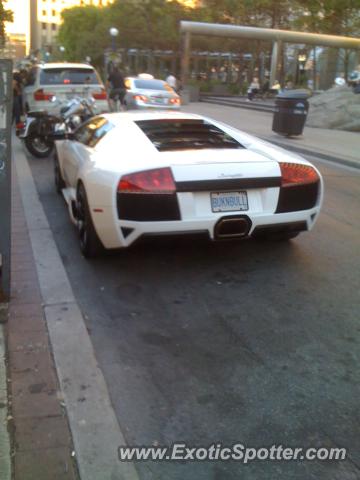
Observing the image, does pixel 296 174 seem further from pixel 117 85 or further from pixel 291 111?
pixel 117 85

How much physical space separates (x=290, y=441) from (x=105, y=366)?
125 centimetres

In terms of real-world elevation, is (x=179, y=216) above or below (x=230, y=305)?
Answer: above

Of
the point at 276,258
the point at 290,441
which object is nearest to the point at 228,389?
the point at 290,441

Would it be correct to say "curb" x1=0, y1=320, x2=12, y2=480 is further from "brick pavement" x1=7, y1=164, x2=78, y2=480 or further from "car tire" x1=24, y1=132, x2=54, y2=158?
"car tire" x1=24, y1=132, x2=54, y2=158

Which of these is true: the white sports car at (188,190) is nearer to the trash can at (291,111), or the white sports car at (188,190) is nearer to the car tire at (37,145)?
the car tire at (37,145)

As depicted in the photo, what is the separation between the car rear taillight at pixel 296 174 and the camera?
4742 mm

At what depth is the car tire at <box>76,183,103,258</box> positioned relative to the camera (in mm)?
4895

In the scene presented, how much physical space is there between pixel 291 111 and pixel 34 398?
13.2 m

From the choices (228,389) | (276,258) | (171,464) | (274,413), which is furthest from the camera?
(276,258)

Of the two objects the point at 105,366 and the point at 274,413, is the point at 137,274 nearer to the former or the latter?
the point at 105,366

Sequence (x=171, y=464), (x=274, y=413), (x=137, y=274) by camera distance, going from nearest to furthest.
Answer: (x=171, y=464)
(x=274, y=413)
(x=137, y=274)

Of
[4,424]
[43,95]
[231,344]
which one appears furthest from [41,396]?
[43,95]

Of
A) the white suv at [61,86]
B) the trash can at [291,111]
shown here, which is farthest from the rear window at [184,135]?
the trash can at [291,111]

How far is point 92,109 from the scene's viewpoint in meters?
11.5
